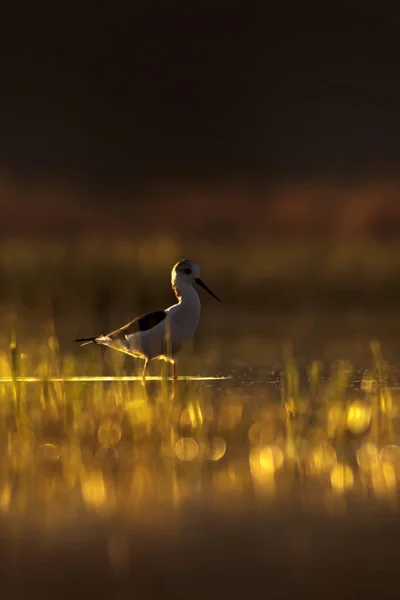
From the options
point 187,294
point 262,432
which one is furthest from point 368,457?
point 187,294

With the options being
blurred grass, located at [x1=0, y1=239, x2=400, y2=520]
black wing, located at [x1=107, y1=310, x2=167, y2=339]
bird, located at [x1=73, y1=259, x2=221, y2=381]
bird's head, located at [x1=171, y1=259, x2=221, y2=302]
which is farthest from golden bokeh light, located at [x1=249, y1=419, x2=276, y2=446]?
bird's head, located at [x1=171, y1=259, x2=221, y2=302]

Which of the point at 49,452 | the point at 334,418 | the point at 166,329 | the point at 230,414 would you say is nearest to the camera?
the point at 49,452

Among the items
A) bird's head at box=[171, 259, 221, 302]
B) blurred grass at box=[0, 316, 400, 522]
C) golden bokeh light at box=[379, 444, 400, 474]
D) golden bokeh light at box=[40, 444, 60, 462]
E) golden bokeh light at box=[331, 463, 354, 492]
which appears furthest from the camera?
bird's head at box=[171, 259, 221, 302]

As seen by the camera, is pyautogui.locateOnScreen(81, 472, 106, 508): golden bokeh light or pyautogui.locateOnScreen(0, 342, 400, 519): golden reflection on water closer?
pyautogui.locateOnScreen(81, 472, 106, 508): golden bokeh light

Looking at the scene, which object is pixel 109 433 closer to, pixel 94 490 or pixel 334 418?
pixel 334 418

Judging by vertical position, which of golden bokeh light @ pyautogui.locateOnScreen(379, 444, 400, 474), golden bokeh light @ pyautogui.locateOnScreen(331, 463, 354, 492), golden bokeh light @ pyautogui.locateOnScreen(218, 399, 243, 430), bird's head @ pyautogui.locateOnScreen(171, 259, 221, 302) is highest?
bird's head @ pyautogui.locateOnScreen(171, 259, 221, 302)

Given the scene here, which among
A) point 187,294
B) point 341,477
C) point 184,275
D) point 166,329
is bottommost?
point 341,477

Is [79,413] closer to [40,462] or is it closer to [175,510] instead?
[40,462]

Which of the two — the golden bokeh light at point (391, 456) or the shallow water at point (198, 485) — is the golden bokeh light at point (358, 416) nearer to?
the shallow water at point (198, 485)

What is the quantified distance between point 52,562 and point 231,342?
1087cm

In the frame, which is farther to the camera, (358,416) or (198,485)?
(358,416)

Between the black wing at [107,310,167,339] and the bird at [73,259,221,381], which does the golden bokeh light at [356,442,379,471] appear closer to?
the bird at [73,259,221,381]

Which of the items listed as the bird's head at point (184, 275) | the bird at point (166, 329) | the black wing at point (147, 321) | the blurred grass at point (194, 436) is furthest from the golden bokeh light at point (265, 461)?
the bird's head at point (184, 275)

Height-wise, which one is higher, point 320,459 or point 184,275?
point 184,275
